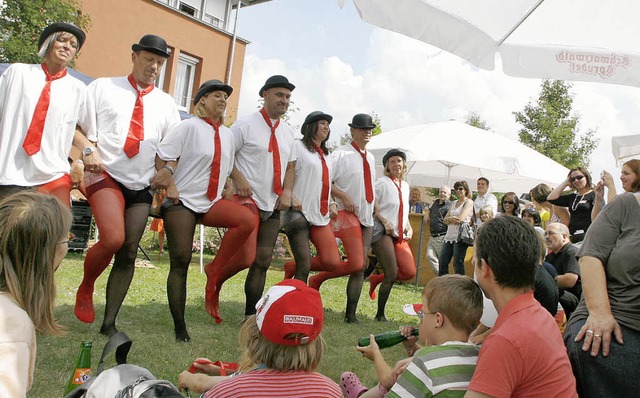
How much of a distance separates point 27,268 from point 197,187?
2.86 metres

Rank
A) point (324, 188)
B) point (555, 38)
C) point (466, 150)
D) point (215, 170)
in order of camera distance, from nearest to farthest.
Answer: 1. point (555, 38)
2. point (215, 170)
3. point (324, 188)
4. point (466, 150)

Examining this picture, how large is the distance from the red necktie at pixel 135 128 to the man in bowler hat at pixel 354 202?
8.60 ft

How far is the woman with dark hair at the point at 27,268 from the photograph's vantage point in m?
1.78

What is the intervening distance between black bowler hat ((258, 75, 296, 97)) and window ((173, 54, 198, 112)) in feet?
55.9

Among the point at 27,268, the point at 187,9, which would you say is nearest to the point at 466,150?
the point at 27,268

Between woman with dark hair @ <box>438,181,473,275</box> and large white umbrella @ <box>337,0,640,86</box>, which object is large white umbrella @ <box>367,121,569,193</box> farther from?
large white umbrella @ <box>337,0,640,86</box>

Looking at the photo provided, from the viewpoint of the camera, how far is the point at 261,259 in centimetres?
543

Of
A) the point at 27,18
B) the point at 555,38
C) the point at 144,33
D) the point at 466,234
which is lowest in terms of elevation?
the point at 466,234

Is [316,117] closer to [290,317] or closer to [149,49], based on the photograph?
[149,49]

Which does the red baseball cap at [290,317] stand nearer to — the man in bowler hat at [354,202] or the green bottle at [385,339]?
the green bottle at [385,339]

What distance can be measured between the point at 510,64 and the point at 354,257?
295 centimetres

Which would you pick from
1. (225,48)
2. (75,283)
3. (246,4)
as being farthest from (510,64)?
(246,4)

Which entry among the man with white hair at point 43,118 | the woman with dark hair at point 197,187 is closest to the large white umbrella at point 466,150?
the woman with dark hair at point 197,187

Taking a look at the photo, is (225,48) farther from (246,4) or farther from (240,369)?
(240,369)
